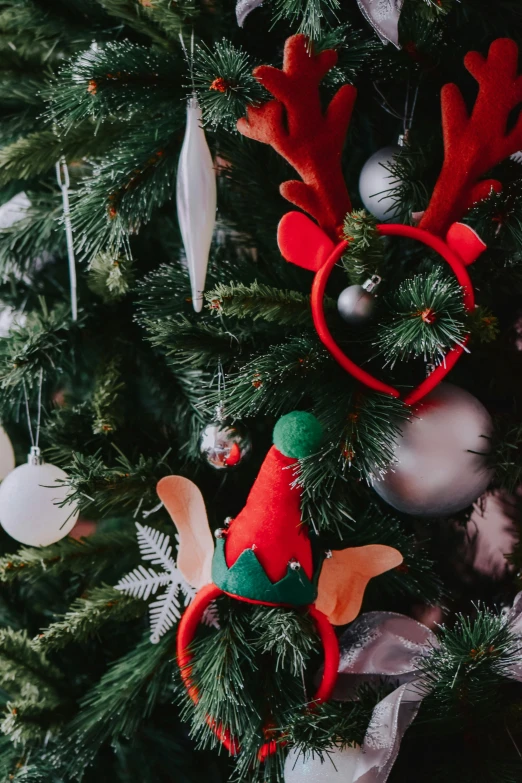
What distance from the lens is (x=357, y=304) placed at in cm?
46

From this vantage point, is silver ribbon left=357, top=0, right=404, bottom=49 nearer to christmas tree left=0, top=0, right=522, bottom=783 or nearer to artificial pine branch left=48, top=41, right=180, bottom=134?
christmas tree left=0, top=0, right=522, bottom=783

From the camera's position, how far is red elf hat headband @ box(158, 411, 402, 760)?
1.52 feet

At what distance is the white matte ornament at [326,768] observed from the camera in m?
0.48

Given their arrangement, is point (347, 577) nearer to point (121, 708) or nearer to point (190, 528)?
point (190, 528)

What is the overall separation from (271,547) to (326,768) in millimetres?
173

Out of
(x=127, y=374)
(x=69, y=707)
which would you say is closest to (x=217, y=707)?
(x=69, y=707)

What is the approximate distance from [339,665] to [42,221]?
1.66 feet

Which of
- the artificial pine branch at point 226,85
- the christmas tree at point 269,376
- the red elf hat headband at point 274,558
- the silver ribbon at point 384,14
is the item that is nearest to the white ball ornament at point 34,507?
the christmas tree at point 269,376

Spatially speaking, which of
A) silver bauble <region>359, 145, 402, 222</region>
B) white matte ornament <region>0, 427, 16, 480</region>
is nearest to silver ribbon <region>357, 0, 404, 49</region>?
silver bauble <region>359, 145, 402, 222</region>

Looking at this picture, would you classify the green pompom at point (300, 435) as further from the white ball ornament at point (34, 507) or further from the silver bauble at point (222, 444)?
the white ball ornament at point (34, 507)

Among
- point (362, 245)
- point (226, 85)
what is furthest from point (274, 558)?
point (226, 85)

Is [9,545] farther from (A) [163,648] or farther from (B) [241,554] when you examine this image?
(B) [241,554]

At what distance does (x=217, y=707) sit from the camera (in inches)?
18.5

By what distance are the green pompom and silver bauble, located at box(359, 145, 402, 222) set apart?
208mm
